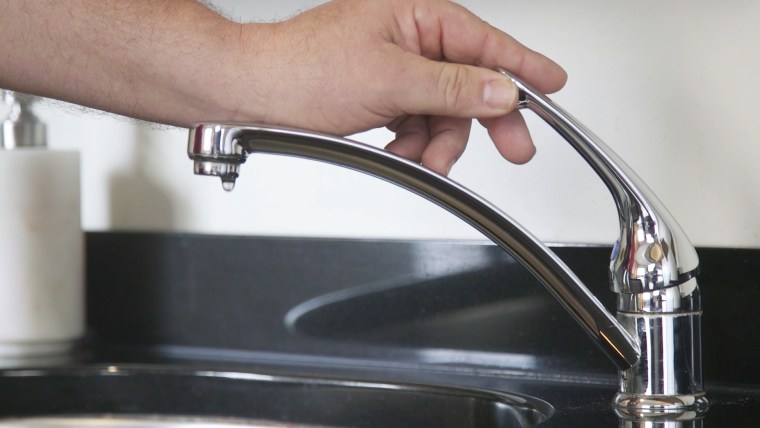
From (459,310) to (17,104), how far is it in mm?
436

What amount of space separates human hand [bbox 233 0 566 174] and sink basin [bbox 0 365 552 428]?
8.8 inches

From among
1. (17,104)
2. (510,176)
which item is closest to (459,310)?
(510,176)

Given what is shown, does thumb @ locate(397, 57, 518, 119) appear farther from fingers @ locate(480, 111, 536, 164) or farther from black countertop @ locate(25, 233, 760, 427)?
black countertop @ locate(25, 233, 760, 427)

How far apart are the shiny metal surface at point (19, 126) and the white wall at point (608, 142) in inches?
5.9

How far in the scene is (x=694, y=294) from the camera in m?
0.60

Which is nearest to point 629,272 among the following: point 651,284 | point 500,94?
point 651,284

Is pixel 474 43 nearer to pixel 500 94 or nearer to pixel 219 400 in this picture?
pixel 500 94

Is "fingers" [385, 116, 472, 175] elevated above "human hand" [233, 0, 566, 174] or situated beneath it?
situated beneath

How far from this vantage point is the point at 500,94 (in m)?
0.56

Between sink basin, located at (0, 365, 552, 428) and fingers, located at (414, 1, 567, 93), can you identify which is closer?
fingers, located at (414, 1, 567, 93)

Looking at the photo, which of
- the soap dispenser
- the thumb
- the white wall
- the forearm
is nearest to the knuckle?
the thumb

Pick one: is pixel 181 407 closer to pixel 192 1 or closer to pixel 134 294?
pixel 134 294

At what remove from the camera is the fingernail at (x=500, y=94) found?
1.83 ft

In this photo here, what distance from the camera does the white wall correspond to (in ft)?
2.37
